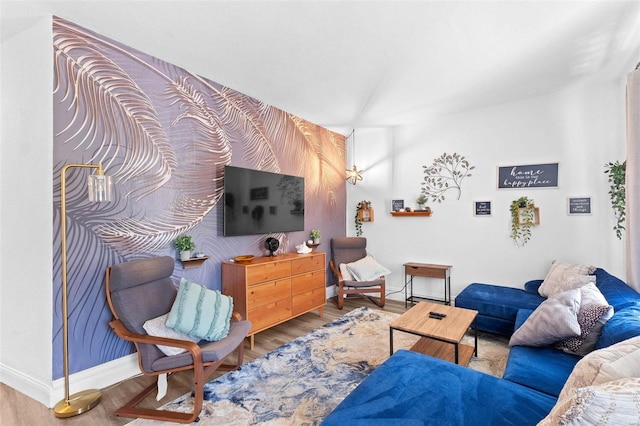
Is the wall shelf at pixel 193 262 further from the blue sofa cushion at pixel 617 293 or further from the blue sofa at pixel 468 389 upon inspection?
the blue sofa cushion at pixel 617 293

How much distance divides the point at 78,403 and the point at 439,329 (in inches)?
104

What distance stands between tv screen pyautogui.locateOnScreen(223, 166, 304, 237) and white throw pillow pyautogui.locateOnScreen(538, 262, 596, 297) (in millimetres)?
2899

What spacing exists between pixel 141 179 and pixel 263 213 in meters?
1.37

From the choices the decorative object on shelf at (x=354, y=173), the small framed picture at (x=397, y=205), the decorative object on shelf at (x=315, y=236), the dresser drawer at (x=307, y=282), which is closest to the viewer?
the dresser drawer at (x=307, y=282)

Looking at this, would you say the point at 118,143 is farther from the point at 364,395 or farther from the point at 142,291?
the point at 364,395

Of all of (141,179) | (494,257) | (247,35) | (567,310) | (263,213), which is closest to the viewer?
(567,310)

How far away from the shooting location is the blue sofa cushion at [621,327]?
1540mm

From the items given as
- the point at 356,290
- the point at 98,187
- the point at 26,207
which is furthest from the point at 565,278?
the point at 26,207

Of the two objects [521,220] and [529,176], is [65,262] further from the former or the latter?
[529,176]

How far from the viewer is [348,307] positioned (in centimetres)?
427

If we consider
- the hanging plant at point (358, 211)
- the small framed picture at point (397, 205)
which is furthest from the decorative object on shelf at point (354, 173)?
the small framed picture at point (397, 205)

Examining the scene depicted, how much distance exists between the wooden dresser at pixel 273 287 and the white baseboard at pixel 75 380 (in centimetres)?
100

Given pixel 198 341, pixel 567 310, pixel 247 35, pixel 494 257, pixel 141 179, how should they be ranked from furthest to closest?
1. pixel 494 257
2. pixel 141 179
3. pixel 247 35
4. pixel 198 341
5. pixel 567 310

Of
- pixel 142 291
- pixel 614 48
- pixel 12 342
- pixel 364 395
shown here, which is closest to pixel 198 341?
pixel 142 291
